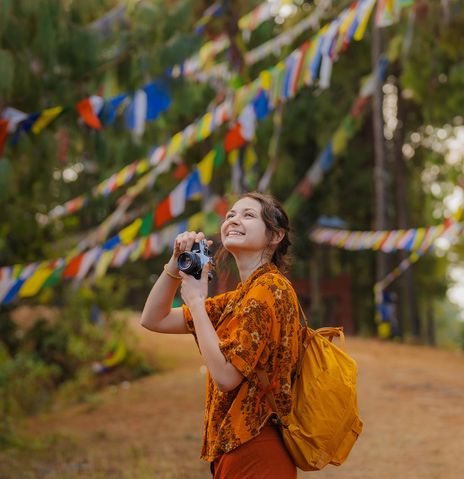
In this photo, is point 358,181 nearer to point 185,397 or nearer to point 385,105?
point 385,105

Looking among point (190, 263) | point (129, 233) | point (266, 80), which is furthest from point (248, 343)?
point (266, 80)

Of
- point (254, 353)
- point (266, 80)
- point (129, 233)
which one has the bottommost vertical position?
point (254, 353)

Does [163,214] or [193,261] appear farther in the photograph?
[163,214]

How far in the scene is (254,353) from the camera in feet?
8.71

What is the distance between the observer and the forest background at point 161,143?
7301 millimetres

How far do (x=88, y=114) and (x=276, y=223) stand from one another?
4.55m

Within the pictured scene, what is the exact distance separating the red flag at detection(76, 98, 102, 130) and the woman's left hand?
4630mm

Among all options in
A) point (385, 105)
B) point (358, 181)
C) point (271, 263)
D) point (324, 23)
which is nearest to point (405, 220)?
point (358, 181)

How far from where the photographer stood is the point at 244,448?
2777 mm

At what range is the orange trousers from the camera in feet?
9.08

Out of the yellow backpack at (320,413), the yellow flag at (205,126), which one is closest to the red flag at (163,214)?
the yellow flag at (205,126)

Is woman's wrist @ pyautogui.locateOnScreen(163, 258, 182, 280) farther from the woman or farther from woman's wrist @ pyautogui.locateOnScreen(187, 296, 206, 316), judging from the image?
woman's wrist @ pyautogui.locateOnScreen(187, 296, 206, 316)

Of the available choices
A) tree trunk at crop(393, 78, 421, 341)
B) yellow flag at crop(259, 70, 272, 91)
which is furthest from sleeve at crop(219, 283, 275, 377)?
tree trunk at crop(393, 78, 421, 341)

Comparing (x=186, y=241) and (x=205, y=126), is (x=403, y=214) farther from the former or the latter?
(x=186, y=241)
